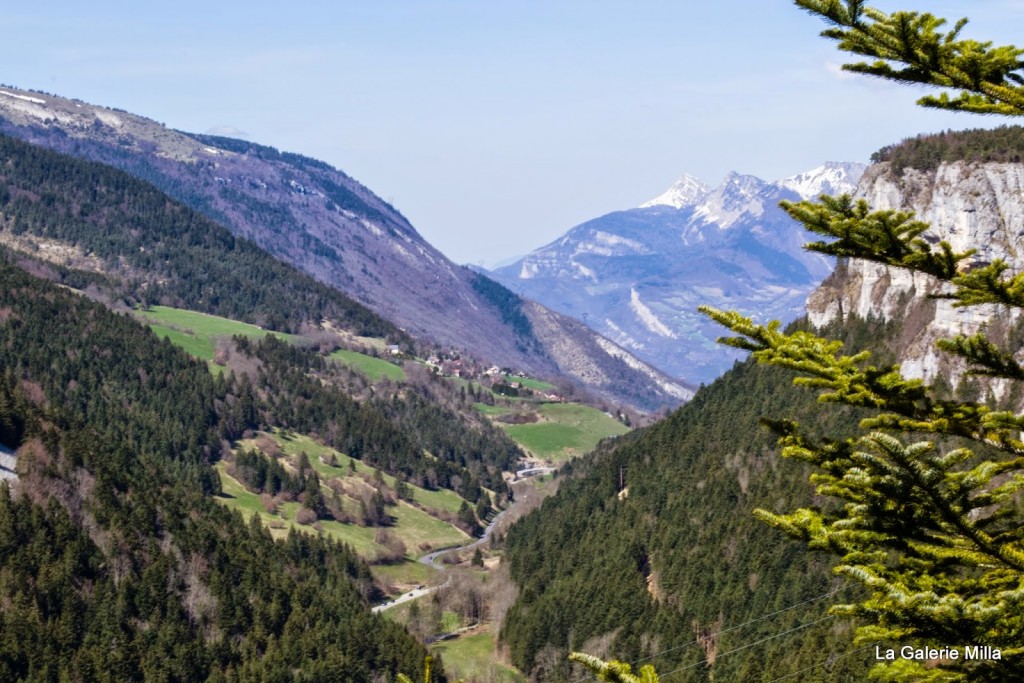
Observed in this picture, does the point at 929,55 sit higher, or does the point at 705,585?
the point at 929,55

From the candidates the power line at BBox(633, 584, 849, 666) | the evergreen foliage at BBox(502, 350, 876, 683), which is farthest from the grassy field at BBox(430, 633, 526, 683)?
the power line at BBox(633, 584, 849, 666)

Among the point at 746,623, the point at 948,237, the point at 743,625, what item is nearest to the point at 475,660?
the point at 743,625

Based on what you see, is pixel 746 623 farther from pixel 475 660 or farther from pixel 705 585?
pixel 475 660

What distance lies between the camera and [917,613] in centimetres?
1650

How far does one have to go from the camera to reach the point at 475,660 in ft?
568

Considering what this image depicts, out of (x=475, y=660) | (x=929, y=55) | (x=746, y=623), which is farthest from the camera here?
(x=475, y=660)

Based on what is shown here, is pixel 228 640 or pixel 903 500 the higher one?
pixel 903 500

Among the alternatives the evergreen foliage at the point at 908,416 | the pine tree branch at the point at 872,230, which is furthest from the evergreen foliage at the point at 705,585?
the pine tree branch at the point at 872,230

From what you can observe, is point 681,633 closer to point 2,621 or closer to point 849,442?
point 2,621

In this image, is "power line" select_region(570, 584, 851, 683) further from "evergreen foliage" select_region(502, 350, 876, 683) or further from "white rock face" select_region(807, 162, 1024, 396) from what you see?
"white rock face" select_region(807, 162, 1024, 396)

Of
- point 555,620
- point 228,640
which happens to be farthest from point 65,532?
point 555,620

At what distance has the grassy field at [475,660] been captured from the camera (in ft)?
536

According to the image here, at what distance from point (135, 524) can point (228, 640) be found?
2539 centimetres

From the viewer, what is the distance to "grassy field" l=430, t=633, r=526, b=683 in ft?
536
